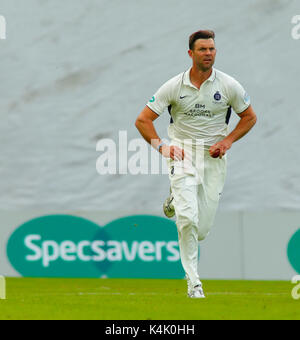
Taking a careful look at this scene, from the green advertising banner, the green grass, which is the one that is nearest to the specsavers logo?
the green advertising banner

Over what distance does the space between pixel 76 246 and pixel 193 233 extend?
4490 mm

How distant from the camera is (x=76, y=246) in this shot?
12.6m

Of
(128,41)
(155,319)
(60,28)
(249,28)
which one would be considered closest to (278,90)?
(249,28)

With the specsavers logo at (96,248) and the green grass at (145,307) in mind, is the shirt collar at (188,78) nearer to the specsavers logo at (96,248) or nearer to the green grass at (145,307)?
the green grass at (145,307)

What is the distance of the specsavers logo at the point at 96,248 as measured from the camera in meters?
12.5

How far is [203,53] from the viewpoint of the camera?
8.36m

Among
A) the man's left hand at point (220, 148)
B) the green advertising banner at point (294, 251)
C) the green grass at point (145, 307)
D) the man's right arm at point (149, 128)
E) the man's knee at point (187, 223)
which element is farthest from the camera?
the green advertising banner at point (294, 251)

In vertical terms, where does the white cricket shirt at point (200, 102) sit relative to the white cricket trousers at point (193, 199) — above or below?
above

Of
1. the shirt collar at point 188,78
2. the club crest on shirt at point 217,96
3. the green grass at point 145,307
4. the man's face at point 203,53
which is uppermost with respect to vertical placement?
the man's face at point 203,53

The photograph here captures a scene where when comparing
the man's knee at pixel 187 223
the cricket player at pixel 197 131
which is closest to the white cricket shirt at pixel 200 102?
the cricket player at pixel 197 131

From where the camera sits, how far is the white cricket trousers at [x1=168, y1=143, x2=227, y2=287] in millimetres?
8250

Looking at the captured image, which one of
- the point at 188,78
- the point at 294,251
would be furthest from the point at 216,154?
the point at 294,251

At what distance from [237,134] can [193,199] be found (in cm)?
73

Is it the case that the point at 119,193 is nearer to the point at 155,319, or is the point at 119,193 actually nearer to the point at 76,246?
the point at 76,246
